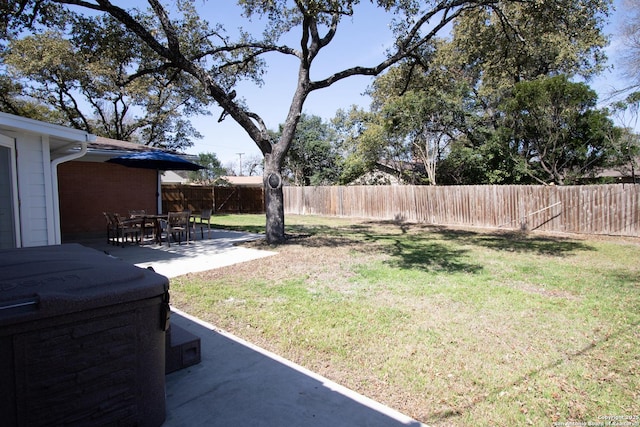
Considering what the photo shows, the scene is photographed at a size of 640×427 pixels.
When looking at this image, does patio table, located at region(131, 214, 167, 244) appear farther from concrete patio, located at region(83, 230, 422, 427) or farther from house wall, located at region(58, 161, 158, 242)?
concrete patio, located at region(83, 230, 422, 427)

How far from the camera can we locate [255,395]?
2.71 m

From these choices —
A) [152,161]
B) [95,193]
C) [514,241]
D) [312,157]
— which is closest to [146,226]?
[152,161]

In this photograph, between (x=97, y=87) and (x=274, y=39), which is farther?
(x=97, y=87)

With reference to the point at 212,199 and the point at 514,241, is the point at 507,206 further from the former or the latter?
the point at 212,199

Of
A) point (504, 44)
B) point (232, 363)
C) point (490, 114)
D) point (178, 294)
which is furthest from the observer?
point (490, 114)

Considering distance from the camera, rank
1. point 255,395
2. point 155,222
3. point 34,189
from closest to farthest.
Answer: point 255,395 < point 34,189 < point 155,222

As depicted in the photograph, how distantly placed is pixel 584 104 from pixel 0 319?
57.1 feet

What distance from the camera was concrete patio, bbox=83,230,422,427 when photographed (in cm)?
243

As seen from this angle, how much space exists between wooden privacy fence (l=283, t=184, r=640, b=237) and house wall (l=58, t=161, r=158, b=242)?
1102 centimetres

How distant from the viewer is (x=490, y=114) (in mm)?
18984

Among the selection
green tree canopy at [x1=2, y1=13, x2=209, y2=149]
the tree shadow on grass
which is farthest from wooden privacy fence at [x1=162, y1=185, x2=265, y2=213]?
the tree shadow on grass

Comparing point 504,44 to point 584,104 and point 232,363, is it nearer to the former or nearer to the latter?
point 584,104

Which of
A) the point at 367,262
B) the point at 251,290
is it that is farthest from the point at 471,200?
the point at 251,290

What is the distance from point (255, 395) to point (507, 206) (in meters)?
13.5
